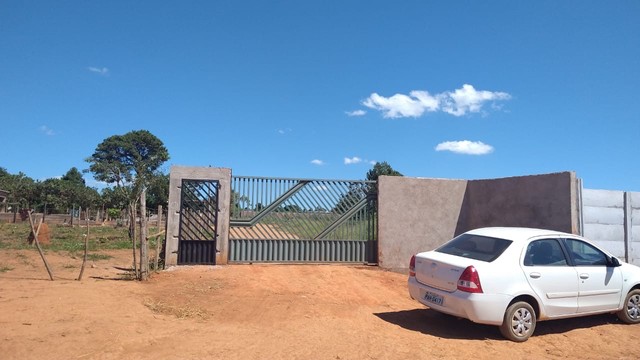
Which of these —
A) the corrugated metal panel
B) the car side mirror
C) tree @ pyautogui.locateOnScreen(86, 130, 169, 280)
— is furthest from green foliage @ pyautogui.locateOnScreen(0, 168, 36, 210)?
the car side mirror

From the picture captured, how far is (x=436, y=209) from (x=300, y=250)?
3921 mm

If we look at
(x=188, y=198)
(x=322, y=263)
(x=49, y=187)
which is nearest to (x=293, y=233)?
(x=322, y=263)

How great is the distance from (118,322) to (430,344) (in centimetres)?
414

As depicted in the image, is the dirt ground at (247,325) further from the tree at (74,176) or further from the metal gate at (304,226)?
the tree at (74,176)

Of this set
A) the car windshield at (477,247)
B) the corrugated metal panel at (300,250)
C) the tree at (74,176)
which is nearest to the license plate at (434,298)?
the car windshield at (477,247)

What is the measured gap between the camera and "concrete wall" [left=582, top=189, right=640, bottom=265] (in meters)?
10.4

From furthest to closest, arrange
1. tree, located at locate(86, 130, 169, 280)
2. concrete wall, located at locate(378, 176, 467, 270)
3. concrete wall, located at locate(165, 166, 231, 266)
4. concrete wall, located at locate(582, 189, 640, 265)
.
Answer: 1. tree, located at locate(86, 130, 169, 280)
2. concrete wall, located at locate(378, 176, 467, 270)
3. concrete wall, located at locate(165, 166, 231, 266)
4. concrete wall, located at locate(582, 189, 640, 265)

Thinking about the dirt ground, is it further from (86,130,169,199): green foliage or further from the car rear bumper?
(86,130,169,199): green foliage

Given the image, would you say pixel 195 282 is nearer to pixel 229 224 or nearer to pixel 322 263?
pixel 229 224

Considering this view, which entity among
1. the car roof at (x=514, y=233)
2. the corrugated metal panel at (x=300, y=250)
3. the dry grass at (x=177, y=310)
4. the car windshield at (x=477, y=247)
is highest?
the car roof at (x=514, y=233)

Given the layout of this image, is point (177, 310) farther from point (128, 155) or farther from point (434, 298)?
point (128, 155)

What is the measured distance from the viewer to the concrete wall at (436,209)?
460 inches

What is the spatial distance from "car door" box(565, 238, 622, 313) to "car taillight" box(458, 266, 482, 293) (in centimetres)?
191

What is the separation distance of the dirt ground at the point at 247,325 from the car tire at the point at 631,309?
10.5 inches
